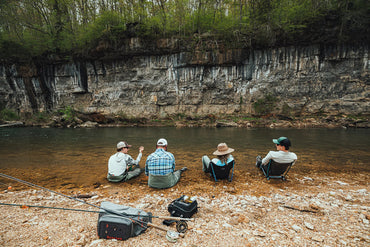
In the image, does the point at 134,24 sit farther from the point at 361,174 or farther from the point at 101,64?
the point at 361,174

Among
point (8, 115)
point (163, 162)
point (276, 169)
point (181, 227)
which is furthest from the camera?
point (8, 115)

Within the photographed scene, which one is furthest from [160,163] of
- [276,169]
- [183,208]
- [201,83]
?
[201,83]

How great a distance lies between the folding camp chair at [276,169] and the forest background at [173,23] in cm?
2726

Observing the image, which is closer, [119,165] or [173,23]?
[119,165]

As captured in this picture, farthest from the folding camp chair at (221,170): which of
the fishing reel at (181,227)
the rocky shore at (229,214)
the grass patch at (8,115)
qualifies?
the grass patch at (8,115)

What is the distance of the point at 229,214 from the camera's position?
327cm

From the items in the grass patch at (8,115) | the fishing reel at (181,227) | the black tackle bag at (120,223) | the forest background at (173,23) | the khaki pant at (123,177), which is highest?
the forest background at (173,23)

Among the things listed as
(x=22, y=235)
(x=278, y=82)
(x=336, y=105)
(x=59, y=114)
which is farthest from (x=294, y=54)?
(x=59, y=114)

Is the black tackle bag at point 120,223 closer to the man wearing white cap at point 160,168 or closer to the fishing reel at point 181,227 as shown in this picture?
the fishing reel at point 181,227

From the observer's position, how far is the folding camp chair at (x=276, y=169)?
492cm

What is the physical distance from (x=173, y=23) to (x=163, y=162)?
3147 cm

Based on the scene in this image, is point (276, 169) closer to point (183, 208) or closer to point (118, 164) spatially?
point (183, 208)

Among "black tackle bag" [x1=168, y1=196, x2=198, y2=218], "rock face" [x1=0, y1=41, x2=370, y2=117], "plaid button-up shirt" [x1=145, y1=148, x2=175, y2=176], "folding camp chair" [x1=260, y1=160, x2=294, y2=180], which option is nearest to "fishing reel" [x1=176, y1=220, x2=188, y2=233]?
"black tackle bag" [x1=168, y1=196, x2=198, y2=218]

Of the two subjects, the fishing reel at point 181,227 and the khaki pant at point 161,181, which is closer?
the fishing reel at point 181,227
